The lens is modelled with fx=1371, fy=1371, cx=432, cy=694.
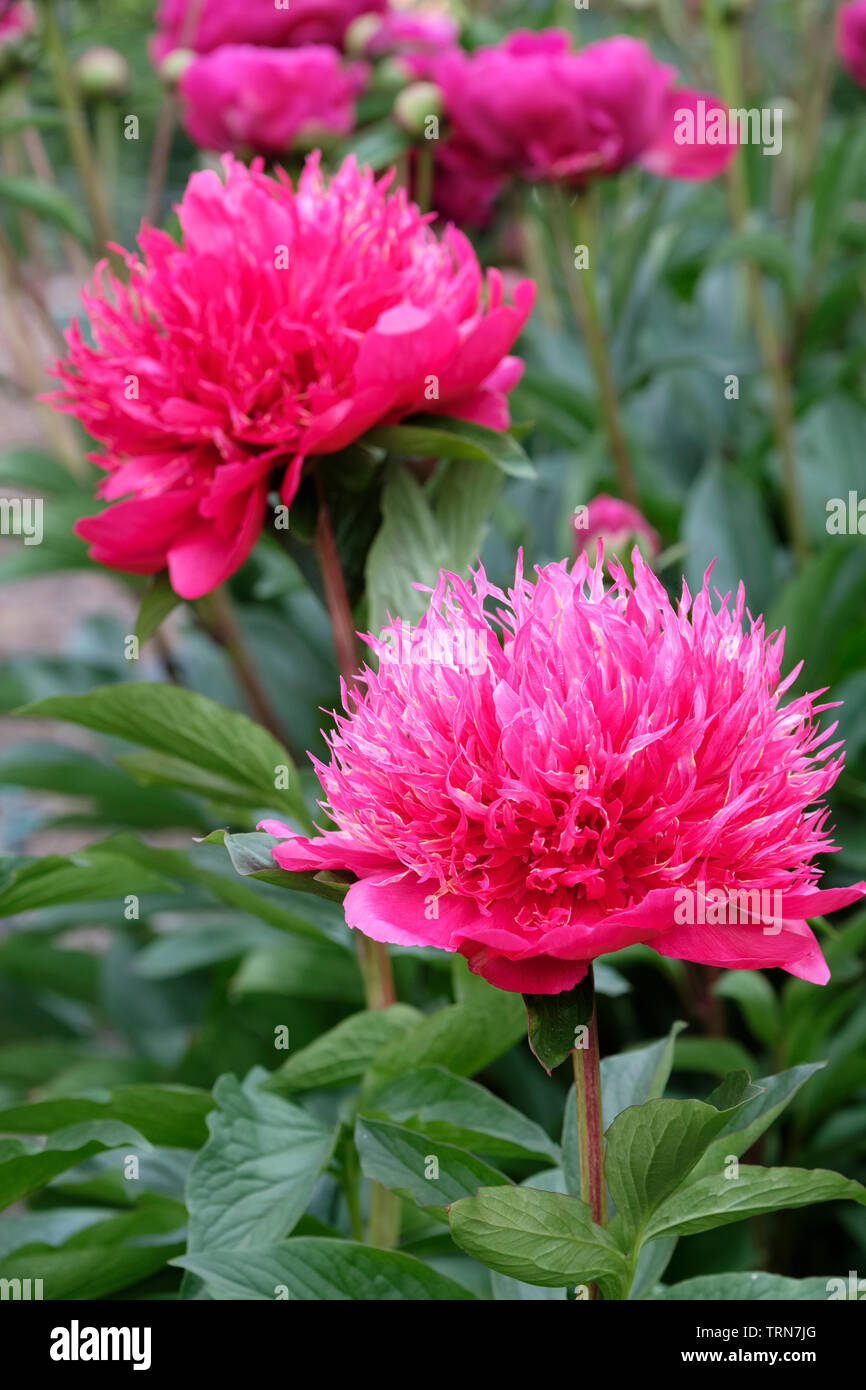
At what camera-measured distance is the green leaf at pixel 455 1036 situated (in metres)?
0.59

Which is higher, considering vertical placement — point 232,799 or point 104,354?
point 104,354

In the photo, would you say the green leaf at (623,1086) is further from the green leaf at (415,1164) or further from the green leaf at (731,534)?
the green leaf at (731,534)

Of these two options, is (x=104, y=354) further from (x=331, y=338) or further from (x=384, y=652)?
(x=384, y=652)

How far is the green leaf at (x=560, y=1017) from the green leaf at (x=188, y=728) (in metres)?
0.25

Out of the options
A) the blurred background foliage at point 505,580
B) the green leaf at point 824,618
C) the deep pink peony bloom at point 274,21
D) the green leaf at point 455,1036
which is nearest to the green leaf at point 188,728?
the blurred background foliage at point 505,580

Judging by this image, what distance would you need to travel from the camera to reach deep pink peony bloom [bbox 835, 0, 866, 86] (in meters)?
1.37

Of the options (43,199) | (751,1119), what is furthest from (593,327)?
(751,1119)

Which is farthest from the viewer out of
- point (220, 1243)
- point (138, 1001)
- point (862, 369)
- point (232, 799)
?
point (862, 369)

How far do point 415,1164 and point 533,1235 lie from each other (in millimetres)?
82

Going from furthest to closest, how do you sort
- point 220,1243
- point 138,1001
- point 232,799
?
point 138,1001 < point 232,799 < point 220,1243

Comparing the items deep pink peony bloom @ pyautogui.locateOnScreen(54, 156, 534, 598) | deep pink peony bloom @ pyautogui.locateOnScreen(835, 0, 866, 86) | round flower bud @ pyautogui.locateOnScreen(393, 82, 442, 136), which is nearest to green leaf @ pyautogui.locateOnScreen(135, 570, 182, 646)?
deep pink peony bloom @ pyautogui.locateOnScreen(54, 156, 534, 598)

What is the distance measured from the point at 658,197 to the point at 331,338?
0.77 m

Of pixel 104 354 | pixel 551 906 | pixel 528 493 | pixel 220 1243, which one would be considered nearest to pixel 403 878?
pixel 551 906

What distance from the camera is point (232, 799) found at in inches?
25.8
